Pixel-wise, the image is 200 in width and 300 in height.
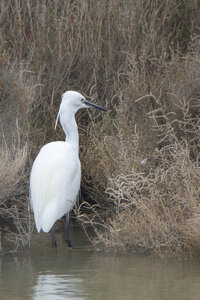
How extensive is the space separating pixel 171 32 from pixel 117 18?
109 cm

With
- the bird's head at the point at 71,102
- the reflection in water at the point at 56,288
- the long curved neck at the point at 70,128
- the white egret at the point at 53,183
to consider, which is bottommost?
the reflection in water at the point at 56,288

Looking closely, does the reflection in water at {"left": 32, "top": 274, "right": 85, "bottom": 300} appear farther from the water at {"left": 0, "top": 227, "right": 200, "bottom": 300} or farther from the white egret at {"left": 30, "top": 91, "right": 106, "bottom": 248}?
the white egret at {"left": 30, "top": 91, "right": 106, "bottom": 248}

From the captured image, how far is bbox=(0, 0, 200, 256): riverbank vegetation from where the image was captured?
610 centimetres

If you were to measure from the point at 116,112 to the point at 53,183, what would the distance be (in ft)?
5.58

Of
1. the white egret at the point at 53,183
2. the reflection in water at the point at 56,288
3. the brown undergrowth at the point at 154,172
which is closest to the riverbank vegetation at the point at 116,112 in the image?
the brown undergrowth at the point at 154,172

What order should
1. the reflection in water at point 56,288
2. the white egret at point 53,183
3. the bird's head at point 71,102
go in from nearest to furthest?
1. the reflection in water at point 56,288
2. the white egret at point 53,183
3. the bird's head at point 71,102

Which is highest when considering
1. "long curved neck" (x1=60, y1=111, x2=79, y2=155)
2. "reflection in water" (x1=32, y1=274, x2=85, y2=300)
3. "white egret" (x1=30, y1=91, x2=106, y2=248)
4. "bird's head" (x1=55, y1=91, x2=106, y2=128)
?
"bird's head" (x1=55, y1=91, x2=106, y2=128)

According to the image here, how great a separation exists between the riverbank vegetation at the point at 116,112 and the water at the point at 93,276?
0.21 m

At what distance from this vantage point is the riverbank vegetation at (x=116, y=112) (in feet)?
20.0

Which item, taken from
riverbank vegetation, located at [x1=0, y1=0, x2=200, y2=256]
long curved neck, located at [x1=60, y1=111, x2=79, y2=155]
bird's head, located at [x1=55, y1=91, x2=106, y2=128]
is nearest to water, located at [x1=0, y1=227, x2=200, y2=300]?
riverbank vegetation, located at [x1=0, y1=0, x2=200, y2=256]

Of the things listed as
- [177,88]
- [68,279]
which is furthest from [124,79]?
[68,279]

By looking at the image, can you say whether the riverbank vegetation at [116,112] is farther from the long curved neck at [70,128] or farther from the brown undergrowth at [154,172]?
the long curved neck at [70,128]

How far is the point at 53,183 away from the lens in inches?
264

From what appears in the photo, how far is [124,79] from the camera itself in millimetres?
8648
